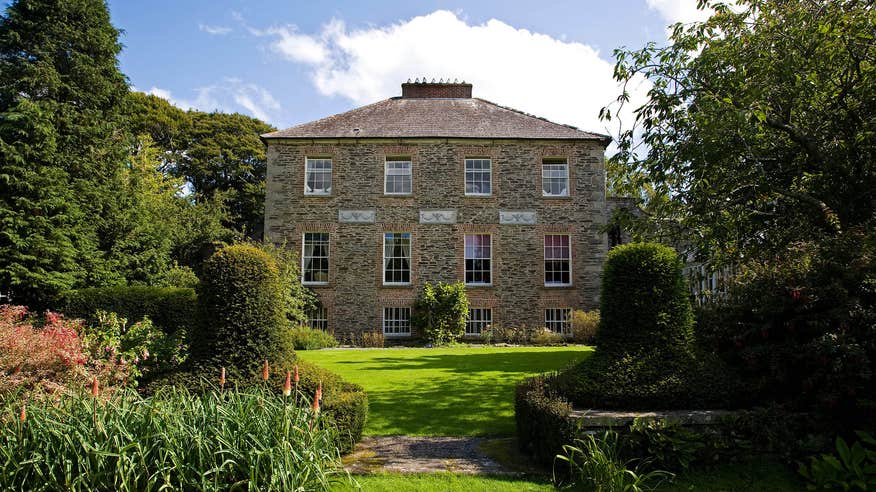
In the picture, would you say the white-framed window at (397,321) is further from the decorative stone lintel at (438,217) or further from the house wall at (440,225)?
the decorative stone lintel at (438,217)

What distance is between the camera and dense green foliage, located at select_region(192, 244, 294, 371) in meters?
6.25

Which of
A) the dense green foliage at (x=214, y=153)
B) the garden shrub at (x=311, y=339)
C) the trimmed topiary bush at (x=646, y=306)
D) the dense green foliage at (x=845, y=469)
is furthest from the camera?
the dense green foliage at (x=214, y=153)

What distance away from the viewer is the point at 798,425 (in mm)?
5332

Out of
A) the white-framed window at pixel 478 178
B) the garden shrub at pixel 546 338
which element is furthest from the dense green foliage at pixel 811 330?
the white-framed window at pixel 478 178

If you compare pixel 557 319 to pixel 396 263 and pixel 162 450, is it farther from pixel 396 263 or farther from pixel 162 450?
pixel 162 450

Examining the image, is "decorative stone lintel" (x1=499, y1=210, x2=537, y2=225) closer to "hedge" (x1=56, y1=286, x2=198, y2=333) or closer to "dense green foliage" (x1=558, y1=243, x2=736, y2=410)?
"hedge" (x1=56, y1=286, x2=198, y2=333)

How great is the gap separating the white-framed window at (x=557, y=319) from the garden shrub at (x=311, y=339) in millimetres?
7852

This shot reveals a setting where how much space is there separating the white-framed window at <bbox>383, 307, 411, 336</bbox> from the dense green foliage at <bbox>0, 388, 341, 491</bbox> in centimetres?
1551

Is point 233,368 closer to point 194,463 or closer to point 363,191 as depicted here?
point 194,463

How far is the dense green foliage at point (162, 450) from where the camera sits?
3.87 m

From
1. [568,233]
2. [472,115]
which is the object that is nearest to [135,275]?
[472,115]

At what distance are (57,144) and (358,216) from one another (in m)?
9.62

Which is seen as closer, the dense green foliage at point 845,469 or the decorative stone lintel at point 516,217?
the dense green foliage at point 845,469

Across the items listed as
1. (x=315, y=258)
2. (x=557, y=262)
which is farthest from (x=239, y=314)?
(x=557, y=262)
